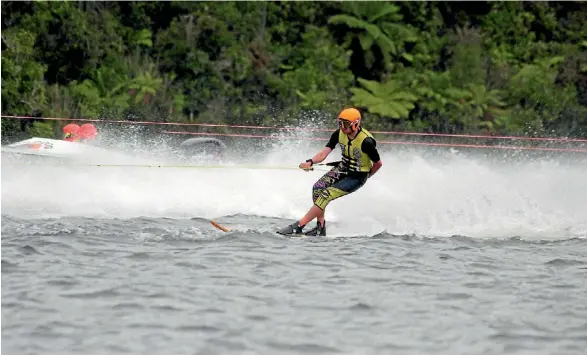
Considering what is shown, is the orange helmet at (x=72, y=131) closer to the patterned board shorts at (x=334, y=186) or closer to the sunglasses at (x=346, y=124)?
the patterned board shorts at (x=334, y=186)

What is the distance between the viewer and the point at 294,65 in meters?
29.2

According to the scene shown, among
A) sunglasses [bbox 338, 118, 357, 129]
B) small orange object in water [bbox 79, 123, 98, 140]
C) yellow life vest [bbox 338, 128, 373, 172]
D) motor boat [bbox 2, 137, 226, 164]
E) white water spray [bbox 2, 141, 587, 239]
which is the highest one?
sunglasses [bbox 338, 118, 357, 129]

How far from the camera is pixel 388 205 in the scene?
52.2 ft

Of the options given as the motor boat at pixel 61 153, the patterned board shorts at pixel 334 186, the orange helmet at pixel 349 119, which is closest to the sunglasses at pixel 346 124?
the orange helmet at pixel 349 119

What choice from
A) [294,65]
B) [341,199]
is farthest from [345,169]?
[294,65]

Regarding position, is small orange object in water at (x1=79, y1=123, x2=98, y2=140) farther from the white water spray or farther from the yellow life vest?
the yellow life vest

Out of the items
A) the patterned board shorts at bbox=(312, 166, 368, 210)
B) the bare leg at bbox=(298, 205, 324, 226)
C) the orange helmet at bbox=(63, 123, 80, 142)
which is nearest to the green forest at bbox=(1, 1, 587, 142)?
the orange helmet at bbox=(63, 123, 80, 142)

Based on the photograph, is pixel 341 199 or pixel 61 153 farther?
pixel 61 153

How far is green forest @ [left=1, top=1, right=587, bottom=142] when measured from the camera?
26.2 meters

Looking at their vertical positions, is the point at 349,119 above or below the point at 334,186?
above

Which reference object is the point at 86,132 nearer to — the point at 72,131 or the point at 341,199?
the point at 72,131

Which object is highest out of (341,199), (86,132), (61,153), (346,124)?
(346,124)

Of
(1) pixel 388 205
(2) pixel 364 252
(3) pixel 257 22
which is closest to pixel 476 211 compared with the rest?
(1) pixel 388 205

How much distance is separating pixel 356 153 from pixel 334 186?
47 cm
